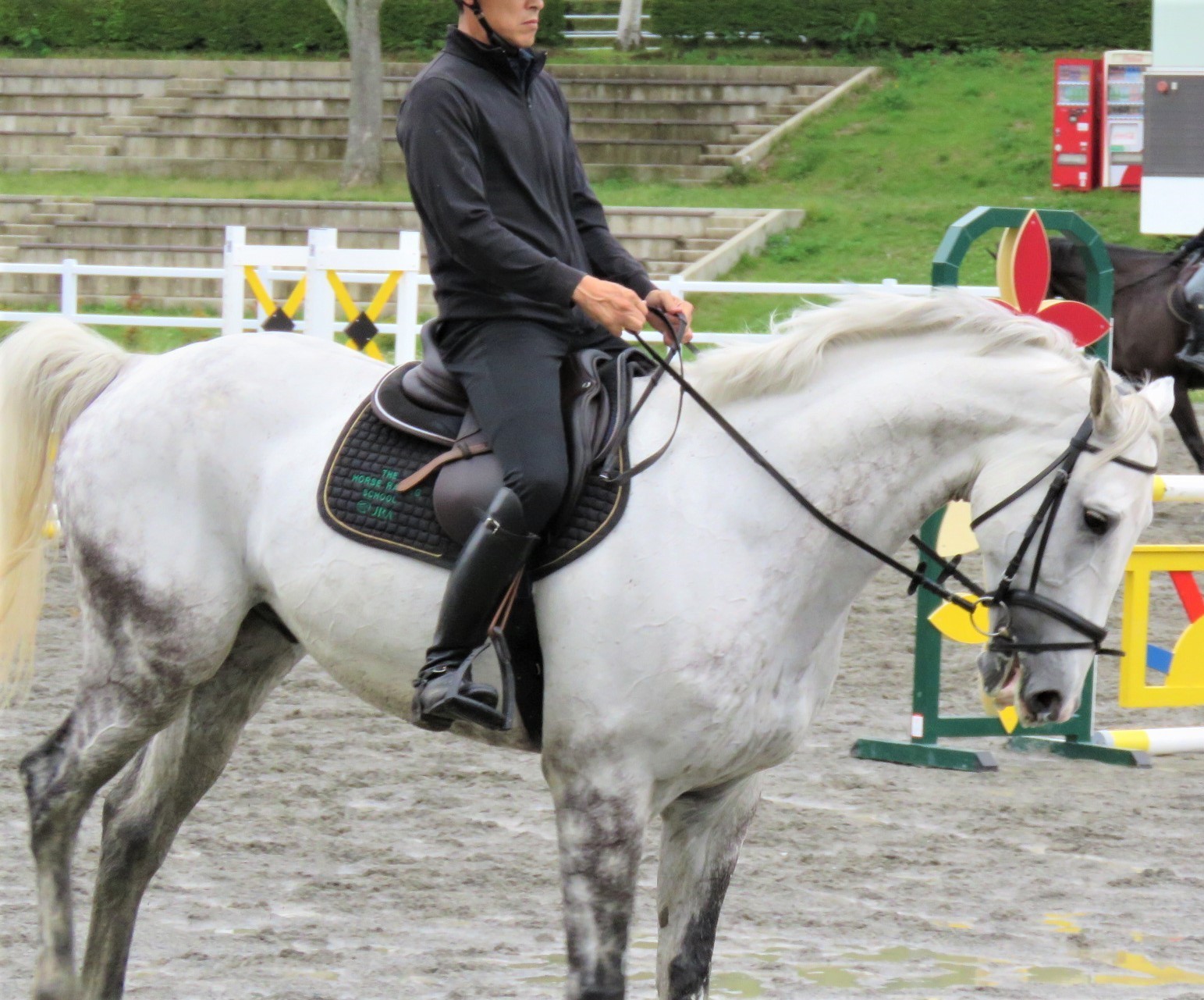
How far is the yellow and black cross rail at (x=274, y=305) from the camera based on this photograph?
10.1 meters

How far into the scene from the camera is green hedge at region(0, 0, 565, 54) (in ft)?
91.2

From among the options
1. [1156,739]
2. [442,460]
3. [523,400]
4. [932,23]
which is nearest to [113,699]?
[442,460]

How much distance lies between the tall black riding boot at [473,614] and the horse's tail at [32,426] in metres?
1.30

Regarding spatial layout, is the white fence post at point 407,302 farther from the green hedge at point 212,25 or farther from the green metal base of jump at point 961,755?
the green hedge at point 212,25

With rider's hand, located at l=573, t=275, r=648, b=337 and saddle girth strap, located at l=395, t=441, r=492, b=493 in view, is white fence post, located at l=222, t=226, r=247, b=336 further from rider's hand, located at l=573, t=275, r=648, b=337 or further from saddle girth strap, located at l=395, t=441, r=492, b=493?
rider's hand, located at l=573, t=275, r=648, b=337

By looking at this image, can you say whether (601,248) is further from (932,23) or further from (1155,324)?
(932,23)

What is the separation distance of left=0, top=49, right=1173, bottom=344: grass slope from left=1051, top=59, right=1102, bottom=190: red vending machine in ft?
0.86

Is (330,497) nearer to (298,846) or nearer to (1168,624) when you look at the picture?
(298,846)

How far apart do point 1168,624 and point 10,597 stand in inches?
229

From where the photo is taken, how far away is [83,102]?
26.1 meters

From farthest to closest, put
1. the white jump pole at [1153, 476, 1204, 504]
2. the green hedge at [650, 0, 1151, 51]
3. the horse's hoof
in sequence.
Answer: the green hedge at [650, 0, 1151, 51]
the white jump pole at [1153, 476, 1204, 504]
the horse's hoof

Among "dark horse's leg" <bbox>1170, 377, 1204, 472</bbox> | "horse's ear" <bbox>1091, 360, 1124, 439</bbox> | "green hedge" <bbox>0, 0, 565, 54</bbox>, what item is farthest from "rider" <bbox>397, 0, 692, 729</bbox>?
"green hedge" <bbox>0, 0, 565, 54</bbox>

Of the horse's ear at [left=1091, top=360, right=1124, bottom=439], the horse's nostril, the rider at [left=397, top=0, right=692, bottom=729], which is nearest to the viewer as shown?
the horse's ear at [left=1091, top=360, right=1124, bottom=439]

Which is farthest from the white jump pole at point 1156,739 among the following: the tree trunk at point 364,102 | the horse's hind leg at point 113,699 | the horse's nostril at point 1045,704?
the tree trunk at point 364,102
